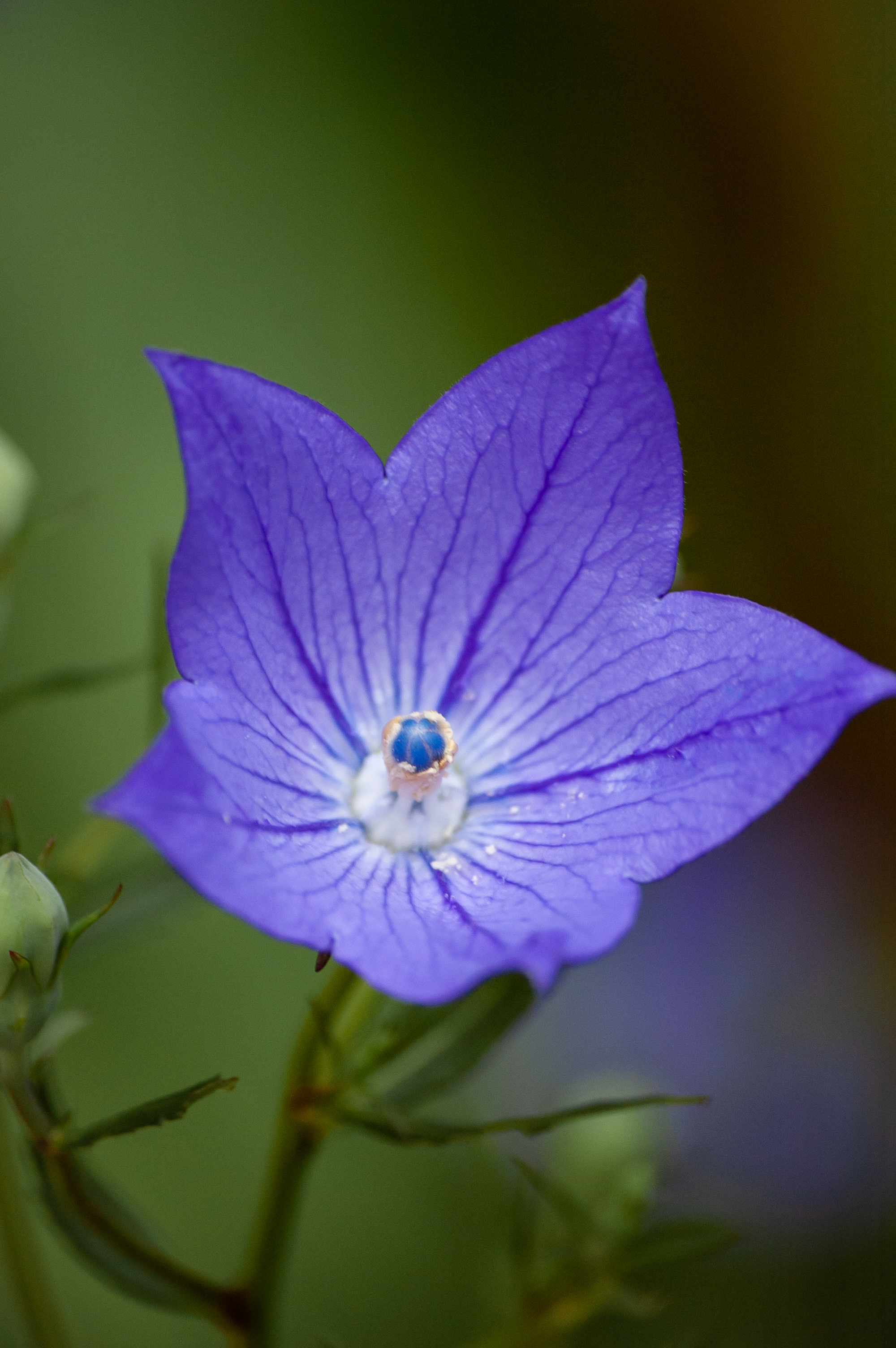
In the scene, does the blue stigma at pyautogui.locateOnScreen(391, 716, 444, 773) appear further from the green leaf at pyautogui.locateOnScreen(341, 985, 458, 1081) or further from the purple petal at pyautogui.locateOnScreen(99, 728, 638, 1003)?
the green leaf at pyautogui.locateOnScreen(341, 985, 458, 1081)

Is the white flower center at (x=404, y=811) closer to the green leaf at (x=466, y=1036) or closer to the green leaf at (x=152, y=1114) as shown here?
the green leaf at (x=466, y=1036)

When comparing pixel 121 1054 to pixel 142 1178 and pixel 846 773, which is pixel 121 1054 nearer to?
pixel 142 1178

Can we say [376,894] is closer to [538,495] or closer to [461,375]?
[538,495]

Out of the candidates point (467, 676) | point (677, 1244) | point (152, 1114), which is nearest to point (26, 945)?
point (152, 1114)

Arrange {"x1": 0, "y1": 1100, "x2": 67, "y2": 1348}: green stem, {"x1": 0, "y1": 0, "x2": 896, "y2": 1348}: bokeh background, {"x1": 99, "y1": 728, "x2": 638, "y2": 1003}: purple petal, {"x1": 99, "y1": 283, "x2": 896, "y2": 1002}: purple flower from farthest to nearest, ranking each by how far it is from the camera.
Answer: {"x1": 0, "y1": 0, "x2": 896, "y2": 1348}: bokeh background → {"x1": 0, "y1": 1100, "x2": 67, "y2": 1348}: green stem → {"x1": 99, "y1": 283, "x2": 896, "y2": 1002}: purple flower → {"x1": 99, "y1": 728, "x2": 638, "y2": 1003}: purple petal

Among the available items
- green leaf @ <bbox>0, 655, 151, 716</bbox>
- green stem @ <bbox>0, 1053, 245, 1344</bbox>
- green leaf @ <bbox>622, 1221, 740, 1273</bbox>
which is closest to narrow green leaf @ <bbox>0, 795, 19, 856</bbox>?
green stem @ <bbox>0, 1053, 245, 1344</bbox>
